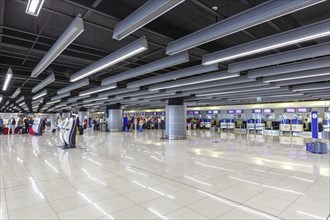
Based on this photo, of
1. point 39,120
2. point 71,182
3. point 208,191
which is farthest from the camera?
point 39,120

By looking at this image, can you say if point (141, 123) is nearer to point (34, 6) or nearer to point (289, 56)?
point (289, 56)

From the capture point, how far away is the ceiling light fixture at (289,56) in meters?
4.96

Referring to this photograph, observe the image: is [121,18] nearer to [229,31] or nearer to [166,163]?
[229,31]

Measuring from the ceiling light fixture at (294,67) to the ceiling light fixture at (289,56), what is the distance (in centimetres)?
134

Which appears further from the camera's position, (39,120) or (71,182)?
(39,120)

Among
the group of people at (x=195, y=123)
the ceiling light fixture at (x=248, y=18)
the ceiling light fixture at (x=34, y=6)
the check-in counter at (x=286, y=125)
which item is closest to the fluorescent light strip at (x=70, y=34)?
the ceiling light fixture at (x=34, y=6)

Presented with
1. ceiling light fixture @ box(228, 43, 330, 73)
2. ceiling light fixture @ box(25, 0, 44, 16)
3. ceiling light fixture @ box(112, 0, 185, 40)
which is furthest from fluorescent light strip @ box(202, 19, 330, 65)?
ceiling light fixture @ box(25, 0, 44, 16)

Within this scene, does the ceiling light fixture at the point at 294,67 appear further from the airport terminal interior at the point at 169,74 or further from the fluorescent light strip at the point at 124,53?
the fluorescent light strip at the point at 124,53

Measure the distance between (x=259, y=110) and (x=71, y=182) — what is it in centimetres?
2283

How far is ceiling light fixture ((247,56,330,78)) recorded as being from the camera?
6186 millimetres

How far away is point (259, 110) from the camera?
22969mm

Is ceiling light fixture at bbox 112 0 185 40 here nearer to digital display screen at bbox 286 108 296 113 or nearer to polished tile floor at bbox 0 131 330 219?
polished tile floor at bbox 0 131 330 219

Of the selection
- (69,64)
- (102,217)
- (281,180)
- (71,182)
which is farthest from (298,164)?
(69,64)

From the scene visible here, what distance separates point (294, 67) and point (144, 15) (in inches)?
237
